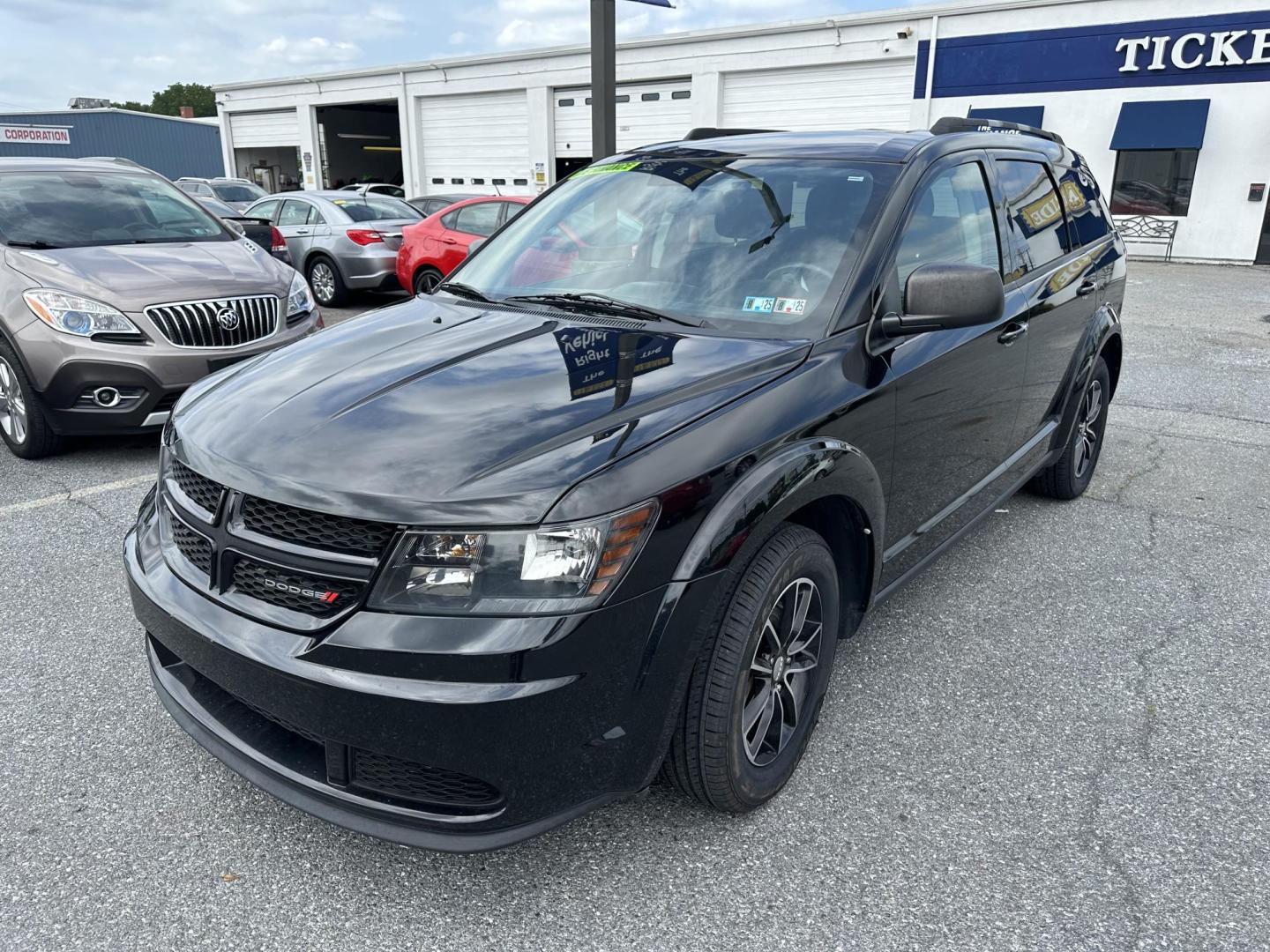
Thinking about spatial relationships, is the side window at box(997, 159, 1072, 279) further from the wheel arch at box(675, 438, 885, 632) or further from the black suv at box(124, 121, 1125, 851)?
the wheel arch at box(675, 438, 885, 632)

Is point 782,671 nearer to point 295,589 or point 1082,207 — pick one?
point 295,589

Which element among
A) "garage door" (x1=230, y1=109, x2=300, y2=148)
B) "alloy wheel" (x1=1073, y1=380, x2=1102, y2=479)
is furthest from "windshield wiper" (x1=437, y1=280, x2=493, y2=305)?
"garage door" (x1=230, y1=109, x2=300, y2=148)

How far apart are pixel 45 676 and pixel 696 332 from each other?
7.97ft

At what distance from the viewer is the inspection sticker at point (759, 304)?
2758 mm

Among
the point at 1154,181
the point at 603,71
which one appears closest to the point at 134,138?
the point at 1154,181

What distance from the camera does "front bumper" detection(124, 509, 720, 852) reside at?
1.86m

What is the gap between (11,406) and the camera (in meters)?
Result: 5.39

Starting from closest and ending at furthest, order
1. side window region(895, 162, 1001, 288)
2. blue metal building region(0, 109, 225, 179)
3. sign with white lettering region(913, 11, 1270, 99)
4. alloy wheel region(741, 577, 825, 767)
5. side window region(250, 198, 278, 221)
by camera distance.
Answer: alloy wheel region(741, 577, 825, 767)
side window region(895, 162, 1001, 288)
side window region(250, 198, 278, 221)
sign with white lettering region(913, 11, 1270, 99)
blue metal building region(0, 109, 225, 179)

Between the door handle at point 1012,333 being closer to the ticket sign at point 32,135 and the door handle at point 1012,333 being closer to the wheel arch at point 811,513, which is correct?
the wheel arch at point 811,513

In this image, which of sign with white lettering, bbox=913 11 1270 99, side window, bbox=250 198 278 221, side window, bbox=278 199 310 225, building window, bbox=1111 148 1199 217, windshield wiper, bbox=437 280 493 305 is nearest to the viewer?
windshield wiper, bbox=437 280 493 305

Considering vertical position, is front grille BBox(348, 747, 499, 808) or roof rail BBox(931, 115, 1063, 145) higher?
roof rail BBox(931, 115, 1063, 145)

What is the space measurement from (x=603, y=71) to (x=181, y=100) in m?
110

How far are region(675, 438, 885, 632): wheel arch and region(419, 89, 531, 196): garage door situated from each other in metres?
27.4

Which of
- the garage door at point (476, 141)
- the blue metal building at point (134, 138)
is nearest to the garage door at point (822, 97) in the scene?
the garage door at point (476, 141)
